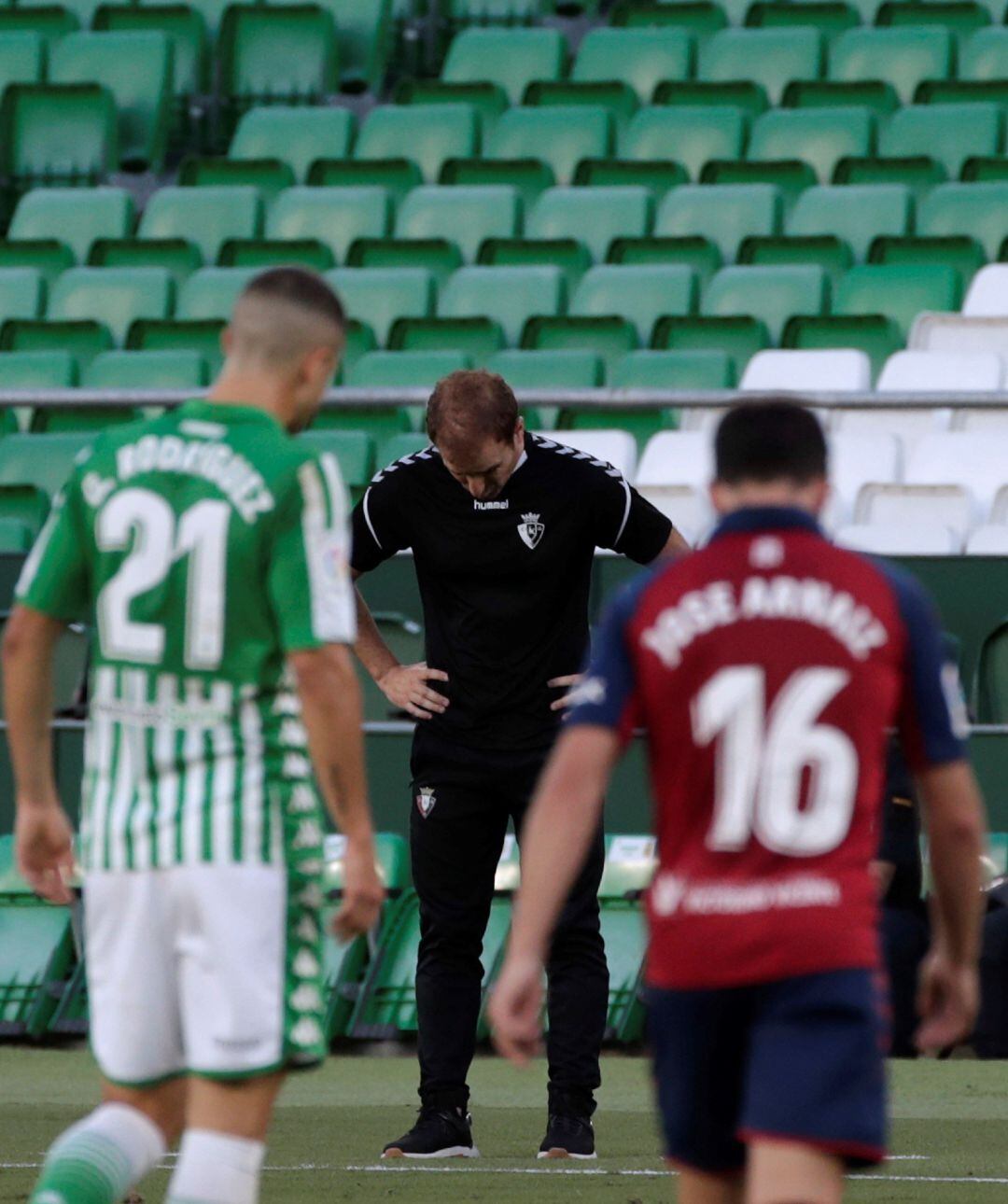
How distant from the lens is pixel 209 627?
354 centimetres

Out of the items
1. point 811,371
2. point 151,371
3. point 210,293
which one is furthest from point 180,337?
point 811,371

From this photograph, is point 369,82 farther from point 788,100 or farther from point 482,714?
point 482,714

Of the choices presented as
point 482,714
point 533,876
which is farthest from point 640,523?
point 533,876

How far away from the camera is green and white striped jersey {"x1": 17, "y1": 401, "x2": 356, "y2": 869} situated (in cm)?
352

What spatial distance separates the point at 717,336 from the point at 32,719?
8.06m

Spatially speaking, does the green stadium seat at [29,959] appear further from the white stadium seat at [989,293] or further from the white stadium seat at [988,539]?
the white stadium seat at [989,293]

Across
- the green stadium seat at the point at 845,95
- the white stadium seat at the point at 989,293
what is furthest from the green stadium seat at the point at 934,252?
the green stadium seat at the point at 845,95

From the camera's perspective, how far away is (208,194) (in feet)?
43.0

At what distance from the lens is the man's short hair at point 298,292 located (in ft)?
12.0

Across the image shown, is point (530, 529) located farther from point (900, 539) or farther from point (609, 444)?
point (609, 444)

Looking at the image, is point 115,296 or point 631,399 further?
point 115,296

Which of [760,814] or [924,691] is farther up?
[924,691]

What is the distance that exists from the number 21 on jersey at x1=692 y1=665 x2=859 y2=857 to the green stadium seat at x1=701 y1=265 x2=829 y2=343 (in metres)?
8.63

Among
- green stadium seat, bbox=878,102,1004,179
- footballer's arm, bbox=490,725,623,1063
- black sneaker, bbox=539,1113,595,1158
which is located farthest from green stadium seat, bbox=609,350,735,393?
footballer's arm, bbox=490,725,623,1063
